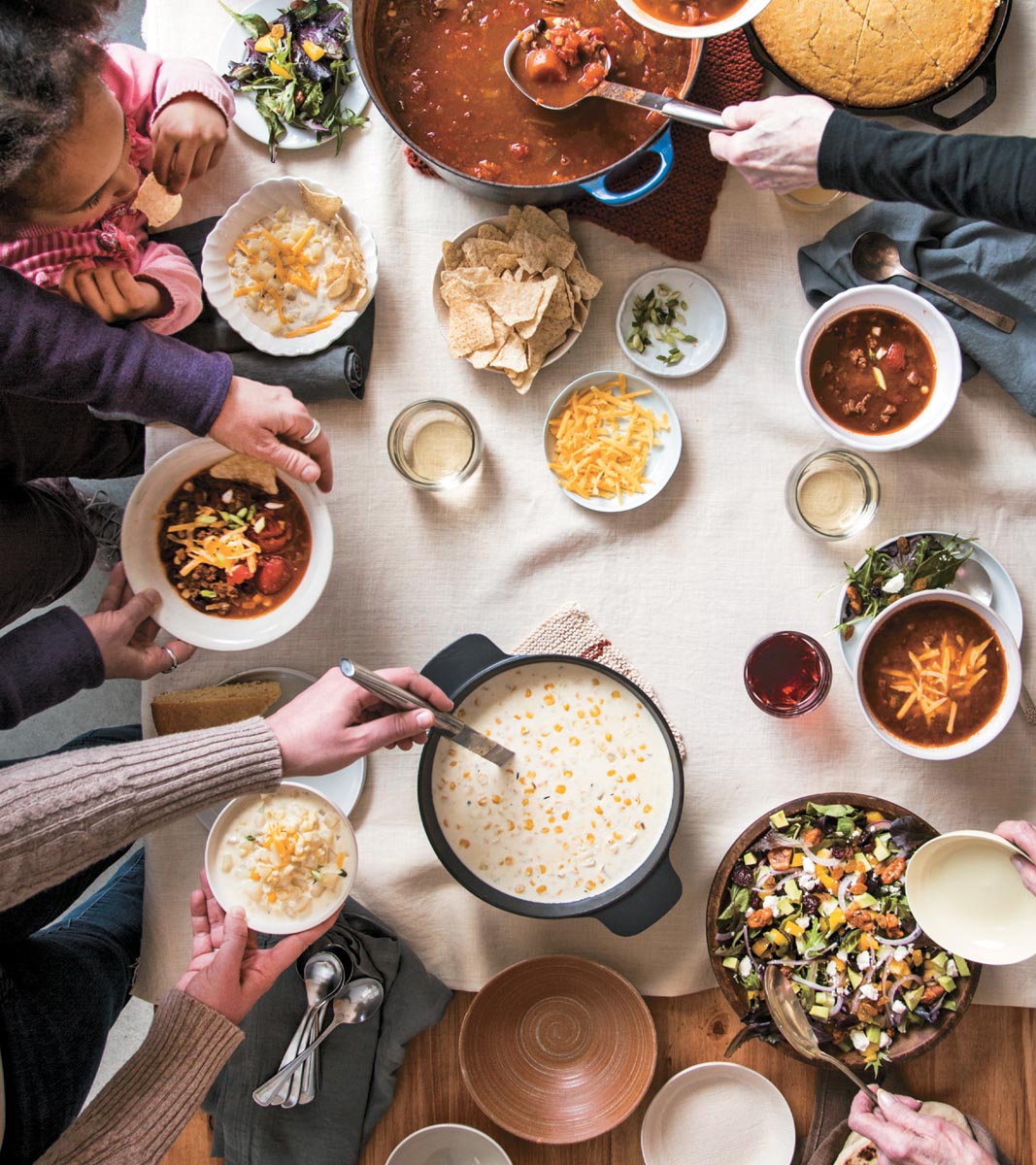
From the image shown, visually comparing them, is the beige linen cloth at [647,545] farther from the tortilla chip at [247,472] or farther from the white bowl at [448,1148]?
the white bowl at [448,1148]

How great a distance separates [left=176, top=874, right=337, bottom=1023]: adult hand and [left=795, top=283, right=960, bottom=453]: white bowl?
1.19 metres

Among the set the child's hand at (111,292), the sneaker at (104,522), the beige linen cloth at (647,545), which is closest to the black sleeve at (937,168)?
the beige linen cloth at (647,545)

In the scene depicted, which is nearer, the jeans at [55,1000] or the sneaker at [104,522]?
the jeans at [55,1000]

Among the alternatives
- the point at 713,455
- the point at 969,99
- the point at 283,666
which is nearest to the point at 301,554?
the point at 283,666

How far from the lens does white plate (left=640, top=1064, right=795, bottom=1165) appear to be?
173 centimetres

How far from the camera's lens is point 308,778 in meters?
1.73

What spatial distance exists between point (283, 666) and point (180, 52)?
1.12m

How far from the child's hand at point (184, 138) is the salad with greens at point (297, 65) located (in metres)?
0.11

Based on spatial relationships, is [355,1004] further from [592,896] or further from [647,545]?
[647,545]

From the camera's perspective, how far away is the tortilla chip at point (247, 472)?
1587 mm

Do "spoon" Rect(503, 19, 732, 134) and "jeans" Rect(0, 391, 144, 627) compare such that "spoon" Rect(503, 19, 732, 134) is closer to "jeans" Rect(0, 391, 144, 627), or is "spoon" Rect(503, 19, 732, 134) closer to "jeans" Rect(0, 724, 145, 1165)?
"jeans" Rect(0, 391, 144, 627)

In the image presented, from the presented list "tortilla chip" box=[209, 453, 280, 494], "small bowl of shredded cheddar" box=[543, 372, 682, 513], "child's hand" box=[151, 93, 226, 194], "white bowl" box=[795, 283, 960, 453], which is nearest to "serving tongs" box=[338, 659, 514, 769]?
"tortilla chip" box=[209, 453, 280, 494]

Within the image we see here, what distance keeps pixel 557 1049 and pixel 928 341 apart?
1.42 m

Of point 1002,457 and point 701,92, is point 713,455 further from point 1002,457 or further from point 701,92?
point 701,92
